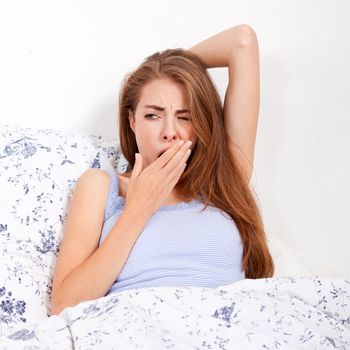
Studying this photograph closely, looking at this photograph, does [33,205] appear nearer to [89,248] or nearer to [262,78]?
[89,248]

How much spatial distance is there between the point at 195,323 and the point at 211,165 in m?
0.54

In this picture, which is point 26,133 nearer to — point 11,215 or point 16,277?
point 11,215

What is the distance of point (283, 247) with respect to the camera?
1.62 m

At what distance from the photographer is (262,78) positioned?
177cm

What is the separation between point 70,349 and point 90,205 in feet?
1.48

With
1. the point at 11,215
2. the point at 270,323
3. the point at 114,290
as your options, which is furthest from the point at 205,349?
the point at 11,215

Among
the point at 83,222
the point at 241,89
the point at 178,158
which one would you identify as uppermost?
the point at 241,89

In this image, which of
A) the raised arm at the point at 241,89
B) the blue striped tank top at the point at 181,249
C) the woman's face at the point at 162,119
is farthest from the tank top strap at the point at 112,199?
the raised arm at the point at 241,89

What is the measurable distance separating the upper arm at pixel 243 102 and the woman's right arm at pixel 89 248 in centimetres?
38

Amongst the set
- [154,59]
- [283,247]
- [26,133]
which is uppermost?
[154,59]

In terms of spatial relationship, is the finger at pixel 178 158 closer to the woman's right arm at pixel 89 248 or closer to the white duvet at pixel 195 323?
the woman's right arm at pixel 89 248

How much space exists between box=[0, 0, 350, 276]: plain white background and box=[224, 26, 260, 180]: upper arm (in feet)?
0.82

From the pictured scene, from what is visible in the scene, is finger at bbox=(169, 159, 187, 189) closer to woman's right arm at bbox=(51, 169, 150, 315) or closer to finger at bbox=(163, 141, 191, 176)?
finger at bbox=(163, 141, 191, 176)

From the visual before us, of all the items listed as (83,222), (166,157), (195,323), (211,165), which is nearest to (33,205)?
(83,222)
